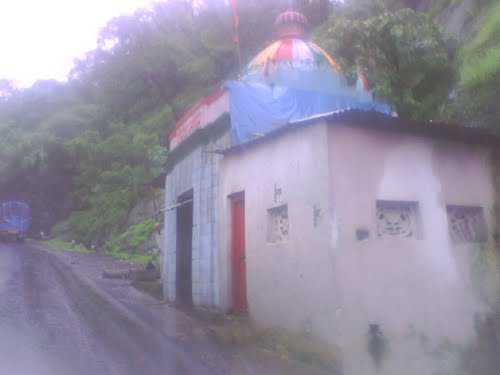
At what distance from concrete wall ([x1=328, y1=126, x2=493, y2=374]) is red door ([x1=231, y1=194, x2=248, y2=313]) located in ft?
10.0

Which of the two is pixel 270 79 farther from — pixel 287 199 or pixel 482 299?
pixel 482 299

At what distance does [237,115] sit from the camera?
10.1 m

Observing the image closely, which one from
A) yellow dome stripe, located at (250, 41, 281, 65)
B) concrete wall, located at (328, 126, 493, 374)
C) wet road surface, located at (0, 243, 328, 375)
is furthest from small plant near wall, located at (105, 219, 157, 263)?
concrete wall, located at (328, 126, 493, 374)

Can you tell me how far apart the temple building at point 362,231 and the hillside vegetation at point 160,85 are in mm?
2272

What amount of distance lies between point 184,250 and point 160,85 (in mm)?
22698

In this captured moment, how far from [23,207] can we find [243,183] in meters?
32.6

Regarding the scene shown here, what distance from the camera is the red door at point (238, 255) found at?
967cm

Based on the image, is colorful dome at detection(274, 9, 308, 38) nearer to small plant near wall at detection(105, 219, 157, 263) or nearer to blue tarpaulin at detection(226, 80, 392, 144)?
blue tarpaulin at detection(226, 80, 392, 144)

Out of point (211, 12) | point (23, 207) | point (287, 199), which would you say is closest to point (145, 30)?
point (211, 12)

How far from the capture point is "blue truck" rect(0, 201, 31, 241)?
34938 mm

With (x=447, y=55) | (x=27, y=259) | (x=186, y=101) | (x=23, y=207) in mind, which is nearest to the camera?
(x=447, y=55)

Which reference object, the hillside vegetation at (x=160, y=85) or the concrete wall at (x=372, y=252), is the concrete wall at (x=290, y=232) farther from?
the hillside vegetation at (x=160, y=85)

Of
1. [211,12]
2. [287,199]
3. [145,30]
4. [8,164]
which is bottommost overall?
[287,199]

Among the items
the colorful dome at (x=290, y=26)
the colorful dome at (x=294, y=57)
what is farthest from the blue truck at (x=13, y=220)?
the colorful dome at (x=290, y=26)
